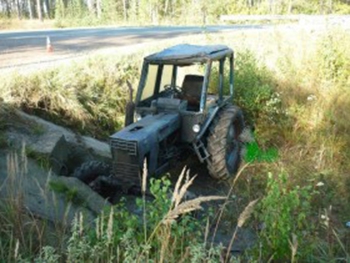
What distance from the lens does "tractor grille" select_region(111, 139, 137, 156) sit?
4.85 m

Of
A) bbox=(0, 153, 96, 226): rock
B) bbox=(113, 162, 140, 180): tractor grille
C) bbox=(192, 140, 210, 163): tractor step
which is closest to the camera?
bbox=(0, 153, 96, 226): rock

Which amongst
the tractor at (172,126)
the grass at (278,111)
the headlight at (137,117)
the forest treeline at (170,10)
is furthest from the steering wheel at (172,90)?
the forest treeline at (170,10)

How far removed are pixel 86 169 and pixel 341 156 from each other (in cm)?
416

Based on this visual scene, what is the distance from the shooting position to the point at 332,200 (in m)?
5.63

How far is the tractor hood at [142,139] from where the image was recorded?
4.88 metres

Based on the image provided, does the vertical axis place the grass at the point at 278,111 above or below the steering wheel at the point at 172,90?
below

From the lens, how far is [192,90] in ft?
22.9

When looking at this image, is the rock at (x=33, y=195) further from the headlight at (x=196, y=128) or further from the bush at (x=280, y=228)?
the headlight at (x=196, y=128)

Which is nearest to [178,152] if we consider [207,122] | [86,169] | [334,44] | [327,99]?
[207,122]

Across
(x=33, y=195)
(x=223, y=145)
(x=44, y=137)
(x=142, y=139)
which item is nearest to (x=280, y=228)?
(x=142, y=139)

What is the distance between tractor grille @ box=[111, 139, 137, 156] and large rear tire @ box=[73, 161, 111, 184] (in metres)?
0.70

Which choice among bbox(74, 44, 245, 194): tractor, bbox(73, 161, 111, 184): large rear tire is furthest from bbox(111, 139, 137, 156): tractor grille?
bbox(73, 161, 111, 184): large rear tire

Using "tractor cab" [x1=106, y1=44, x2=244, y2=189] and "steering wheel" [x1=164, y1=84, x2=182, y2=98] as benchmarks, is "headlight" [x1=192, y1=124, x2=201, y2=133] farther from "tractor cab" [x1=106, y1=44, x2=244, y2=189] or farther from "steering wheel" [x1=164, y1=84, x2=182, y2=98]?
"steering wheel" [x1=164, y1=84, x2=182, y2=98]

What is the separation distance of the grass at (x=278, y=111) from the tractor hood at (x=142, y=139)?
1.21m
